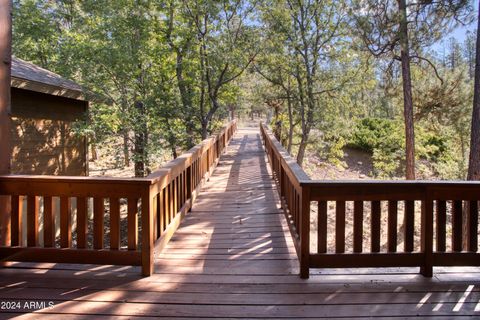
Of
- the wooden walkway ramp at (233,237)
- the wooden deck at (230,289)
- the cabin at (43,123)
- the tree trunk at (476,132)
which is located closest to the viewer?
the wooden deck at (230,289)

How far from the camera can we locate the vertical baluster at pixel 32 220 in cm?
313

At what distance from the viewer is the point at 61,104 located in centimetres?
781

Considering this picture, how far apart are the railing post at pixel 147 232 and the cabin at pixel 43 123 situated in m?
3.97

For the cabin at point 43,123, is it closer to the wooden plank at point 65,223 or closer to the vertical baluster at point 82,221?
the wooden plank at point 65,223

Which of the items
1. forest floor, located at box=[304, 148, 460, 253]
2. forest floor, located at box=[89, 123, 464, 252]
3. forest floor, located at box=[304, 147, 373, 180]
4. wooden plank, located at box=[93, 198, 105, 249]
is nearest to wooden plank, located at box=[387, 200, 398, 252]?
wooden plank, located at box=[93, 198, 105, 249]

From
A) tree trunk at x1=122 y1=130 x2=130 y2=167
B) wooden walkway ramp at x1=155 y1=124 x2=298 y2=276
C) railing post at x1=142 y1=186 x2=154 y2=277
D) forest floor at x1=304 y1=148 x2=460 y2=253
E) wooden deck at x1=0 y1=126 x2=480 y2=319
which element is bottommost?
forest floor at x1=304 y1=148 x2=460 y2=253

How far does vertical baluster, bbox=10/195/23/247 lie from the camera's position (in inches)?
124

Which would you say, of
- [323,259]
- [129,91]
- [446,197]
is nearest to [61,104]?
[129,91]

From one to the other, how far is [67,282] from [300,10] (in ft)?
44.2

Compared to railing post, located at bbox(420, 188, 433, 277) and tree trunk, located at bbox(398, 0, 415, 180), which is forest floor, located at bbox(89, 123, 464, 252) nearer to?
tree trunk, located at bbox(398, 0, 415, 180)

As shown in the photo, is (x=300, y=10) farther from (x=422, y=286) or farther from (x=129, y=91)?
(x=422, y=286)

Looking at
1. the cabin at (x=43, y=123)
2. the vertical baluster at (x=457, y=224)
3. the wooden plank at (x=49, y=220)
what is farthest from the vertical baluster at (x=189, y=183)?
the vertical baluster at (x=457, y=224)

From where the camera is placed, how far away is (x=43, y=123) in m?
7.09

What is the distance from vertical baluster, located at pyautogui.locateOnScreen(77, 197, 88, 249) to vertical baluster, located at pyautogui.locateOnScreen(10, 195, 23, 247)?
0.57 metres
